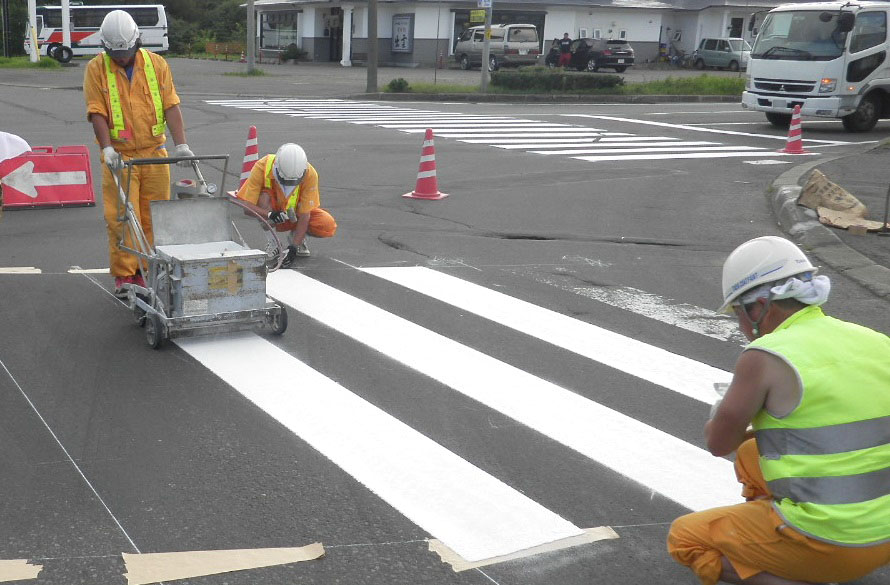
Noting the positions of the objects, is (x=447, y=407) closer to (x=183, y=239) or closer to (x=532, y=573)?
(x=532, y=573)

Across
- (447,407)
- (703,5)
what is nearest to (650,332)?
(447,407)

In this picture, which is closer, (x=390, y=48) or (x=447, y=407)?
(x=447, y=407)

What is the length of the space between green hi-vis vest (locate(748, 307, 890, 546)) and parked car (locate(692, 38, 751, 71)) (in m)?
48.1

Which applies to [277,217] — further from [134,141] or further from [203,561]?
[203,561]

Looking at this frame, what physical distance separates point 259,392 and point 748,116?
76.4ft

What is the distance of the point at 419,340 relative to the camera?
6.85 meters

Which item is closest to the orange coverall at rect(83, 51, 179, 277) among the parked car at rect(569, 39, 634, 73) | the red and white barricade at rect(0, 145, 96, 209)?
the red and white barricade at rect(0, 145, 96, 209)

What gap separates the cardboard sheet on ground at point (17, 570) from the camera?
364 centimetres

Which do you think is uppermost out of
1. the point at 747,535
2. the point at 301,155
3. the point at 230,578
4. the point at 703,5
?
the point at 703,5

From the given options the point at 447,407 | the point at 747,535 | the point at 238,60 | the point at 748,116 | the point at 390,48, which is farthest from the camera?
the point at 238,60

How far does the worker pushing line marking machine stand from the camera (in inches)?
246

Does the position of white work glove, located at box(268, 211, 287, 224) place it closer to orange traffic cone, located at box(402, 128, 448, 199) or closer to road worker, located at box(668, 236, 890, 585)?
orange traffic cone, located at box(402, 128, 448, 199)

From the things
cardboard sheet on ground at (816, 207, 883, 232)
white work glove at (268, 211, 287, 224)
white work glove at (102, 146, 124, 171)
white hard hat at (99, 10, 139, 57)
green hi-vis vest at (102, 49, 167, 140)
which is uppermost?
white hard hat at (99, 10, 139, 57)

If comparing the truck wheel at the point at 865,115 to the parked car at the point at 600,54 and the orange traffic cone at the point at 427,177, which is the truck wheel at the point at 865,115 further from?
the parked car at the point at 600,54
